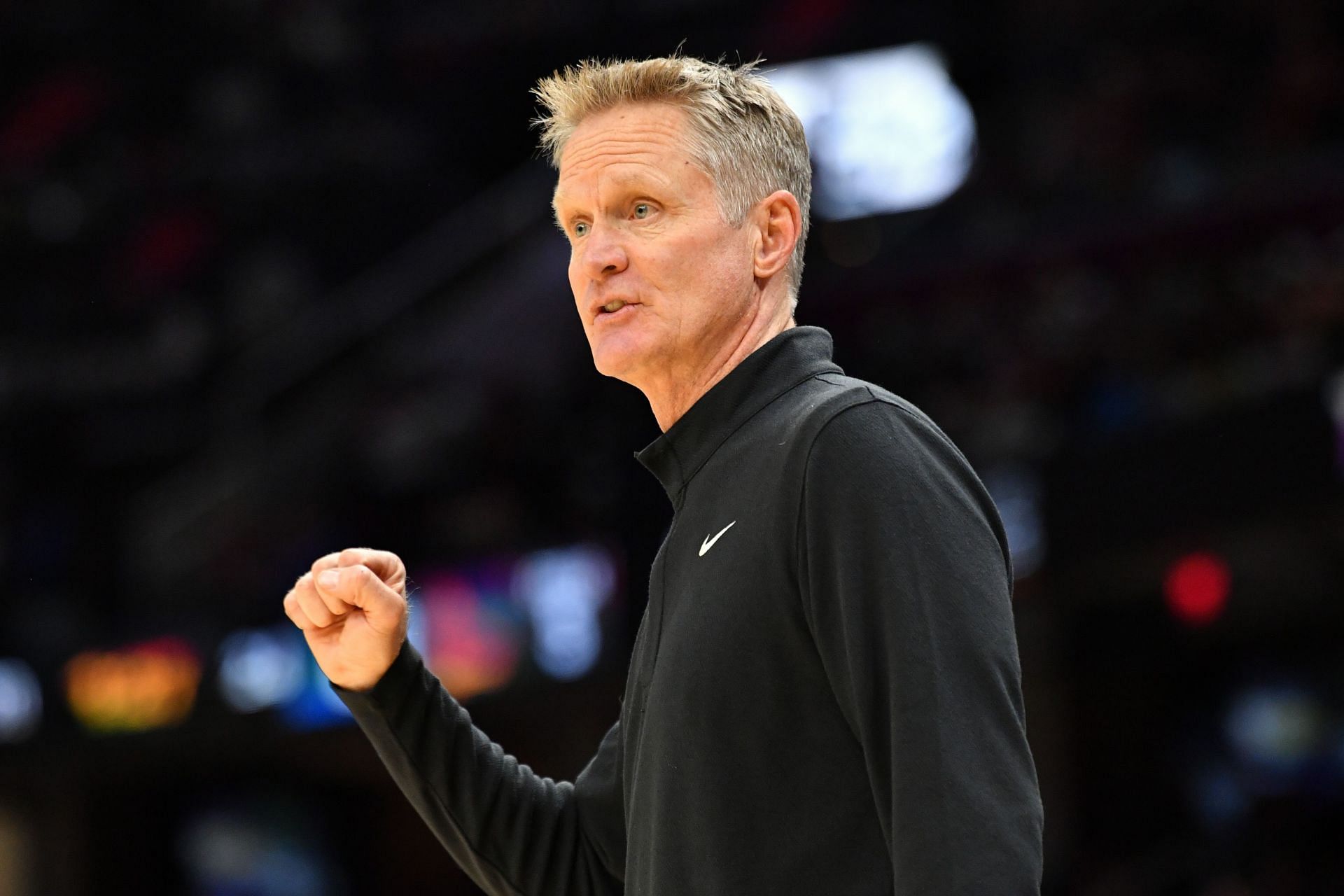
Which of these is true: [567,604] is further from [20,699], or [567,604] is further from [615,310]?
[615,310]

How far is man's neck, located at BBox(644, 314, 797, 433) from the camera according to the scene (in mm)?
1854

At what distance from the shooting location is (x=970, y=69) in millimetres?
12445

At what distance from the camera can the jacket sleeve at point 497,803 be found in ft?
6.63

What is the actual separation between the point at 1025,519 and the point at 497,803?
576cm

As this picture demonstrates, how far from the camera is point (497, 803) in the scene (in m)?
2.05

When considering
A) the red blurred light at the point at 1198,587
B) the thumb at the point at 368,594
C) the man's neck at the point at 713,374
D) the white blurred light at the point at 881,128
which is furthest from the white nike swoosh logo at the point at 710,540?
the white blurred light at the point at 881,128

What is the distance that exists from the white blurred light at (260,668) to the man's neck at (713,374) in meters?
7.35

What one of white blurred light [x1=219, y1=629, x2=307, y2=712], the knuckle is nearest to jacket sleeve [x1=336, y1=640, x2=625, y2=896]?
the knuckle

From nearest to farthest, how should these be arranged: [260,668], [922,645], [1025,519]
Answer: [922,645]
[1025,519]
[260,668]

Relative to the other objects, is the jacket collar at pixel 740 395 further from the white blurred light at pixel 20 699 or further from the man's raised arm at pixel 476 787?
the white blurred light at pixel 20 699

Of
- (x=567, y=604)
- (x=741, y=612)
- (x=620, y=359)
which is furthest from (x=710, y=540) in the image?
(x=567, y=604)

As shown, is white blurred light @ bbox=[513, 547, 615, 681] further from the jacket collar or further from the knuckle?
the jacket collar

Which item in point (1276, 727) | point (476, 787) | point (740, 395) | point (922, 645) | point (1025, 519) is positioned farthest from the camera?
point (1276, 727)

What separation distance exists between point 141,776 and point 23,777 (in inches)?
42.6
